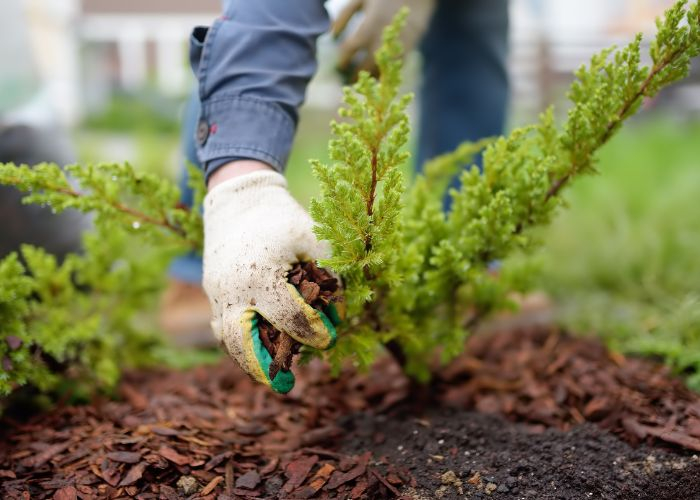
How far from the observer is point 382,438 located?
1771mm

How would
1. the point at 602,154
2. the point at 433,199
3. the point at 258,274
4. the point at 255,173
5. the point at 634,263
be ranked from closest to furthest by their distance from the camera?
1. the point at 258,274
2. the point at 255,173
3. the point at 433,199
4. the point at 634,263
5. the point at 602,154

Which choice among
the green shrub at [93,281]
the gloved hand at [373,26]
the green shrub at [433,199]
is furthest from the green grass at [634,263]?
the green shrub at [93,281]

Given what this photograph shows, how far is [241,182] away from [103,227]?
0.51 meters

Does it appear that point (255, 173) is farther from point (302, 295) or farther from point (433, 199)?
point (433, 199)

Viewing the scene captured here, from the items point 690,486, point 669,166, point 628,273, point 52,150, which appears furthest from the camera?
point 669,166

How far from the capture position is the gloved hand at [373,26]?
225 cm

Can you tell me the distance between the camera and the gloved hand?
2.25 meters

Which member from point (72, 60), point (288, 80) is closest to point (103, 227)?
point (288, 80)

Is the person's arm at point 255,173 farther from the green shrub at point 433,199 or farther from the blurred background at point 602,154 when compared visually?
the blurred background at point 602,154

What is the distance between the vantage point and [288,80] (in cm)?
172

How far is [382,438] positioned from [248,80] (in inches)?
40.8

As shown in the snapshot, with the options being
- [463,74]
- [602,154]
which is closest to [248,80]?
[463,74]

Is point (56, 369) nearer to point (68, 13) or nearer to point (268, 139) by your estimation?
point (268, 139)

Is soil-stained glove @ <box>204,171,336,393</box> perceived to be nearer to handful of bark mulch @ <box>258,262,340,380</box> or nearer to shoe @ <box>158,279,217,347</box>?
handful of bark mulch @ <box>258,262,340,380</box>
